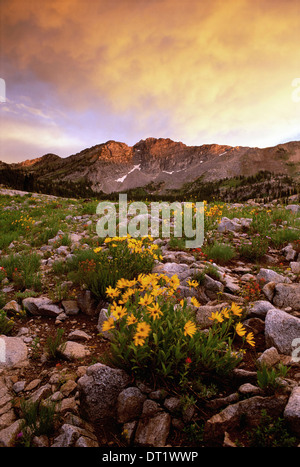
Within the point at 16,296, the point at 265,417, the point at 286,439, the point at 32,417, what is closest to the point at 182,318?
the point at 265,417

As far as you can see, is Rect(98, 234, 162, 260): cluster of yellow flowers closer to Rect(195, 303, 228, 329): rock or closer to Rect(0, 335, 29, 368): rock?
Rect(195, 303, 228, 329): rock

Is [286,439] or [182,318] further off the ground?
[182,318]

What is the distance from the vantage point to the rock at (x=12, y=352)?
288 cm

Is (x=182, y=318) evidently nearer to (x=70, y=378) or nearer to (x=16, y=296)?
(x=70, y=378)

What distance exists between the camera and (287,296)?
358cm

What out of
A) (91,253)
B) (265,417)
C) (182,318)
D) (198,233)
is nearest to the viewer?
(265,417)

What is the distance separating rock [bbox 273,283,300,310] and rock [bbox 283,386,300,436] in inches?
75.8

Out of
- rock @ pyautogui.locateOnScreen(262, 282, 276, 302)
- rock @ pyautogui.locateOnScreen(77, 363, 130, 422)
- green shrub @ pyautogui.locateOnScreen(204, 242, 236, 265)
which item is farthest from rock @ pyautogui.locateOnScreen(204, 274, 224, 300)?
rock @ pyautogui.locateOnScreen(77, 363, 130, 422)

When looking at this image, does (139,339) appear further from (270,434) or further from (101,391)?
(270,434)

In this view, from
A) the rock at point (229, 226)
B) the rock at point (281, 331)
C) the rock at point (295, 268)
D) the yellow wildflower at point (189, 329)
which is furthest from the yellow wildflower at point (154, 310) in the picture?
the rock at point (229, 226)

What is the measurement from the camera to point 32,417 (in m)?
2.02

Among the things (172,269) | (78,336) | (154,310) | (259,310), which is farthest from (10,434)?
(172,269)

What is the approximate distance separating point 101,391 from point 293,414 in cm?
165
